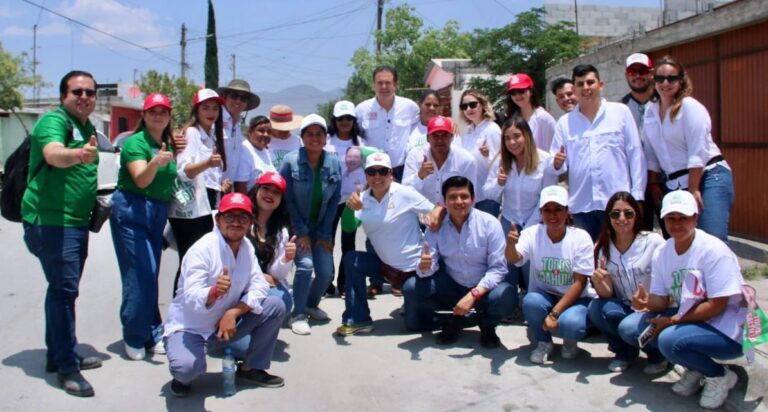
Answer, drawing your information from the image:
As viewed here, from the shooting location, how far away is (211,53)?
132 feet

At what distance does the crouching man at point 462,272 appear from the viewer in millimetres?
5230

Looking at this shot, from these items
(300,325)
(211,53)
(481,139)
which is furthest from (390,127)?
(211,53)

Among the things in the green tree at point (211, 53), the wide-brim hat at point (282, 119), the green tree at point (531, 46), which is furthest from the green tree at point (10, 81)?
the wide-brim hat at point (282, 119)

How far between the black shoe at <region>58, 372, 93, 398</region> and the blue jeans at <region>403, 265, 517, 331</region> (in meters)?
2.40

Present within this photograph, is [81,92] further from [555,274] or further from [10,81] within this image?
[10,81]

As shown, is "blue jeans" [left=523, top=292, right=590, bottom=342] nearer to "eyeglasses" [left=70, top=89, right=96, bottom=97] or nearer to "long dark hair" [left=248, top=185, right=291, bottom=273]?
"long dark hair" [left=248, top=185, right=291, bottom=273]

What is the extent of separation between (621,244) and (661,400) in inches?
41.6

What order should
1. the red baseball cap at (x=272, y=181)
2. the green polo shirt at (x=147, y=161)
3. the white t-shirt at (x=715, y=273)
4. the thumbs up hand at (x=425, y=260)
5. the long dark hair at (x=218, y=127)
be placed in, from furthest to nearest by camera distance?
the long dark hair at (x=218, y=127)
the thumbs up hand at (x=425, y=260)
the red baseball cap at (x=272, y=181)
the green polo shirt at (x=147, y=161)
the white t-shirt at (x=715, y=273)

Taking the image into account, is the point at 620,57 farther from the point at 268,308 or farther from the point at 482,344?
the point at 268,308

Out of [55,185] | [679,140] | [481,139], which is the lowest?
[55,185]

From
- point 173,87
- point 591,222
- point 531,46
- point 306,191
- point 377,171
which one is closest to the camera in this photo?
point 591,222

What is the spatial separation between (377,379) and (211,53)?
3810 cm

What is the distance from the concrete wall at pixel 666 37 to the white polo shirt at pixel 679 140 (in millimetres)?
3428

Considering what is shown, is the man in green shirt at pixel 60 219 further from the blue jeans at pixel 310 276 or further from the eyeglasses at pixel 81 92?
the blue jeans at pixel 310 276
